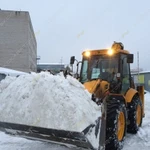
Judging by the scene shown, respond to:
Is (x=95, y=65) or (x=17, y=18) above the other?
(x=17, y=18)

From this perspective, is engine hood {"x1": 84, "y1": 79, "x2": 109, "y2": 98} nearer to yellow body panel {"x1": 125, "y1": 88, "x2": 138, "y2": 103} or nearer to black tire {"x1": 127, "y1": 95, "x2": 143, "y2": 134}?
yellow body panel {"x1": 125, "y1": 88, "x2": 138, "y2": 103}

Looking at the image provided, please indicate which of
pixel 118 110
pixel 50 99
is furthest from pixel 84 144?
pixel 118 110

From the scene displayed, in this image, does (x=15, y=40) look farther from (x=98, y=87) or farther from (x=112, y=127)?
(x=112, y=127)

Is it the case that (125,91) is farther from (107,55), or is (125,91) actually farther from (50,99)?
(50,99)

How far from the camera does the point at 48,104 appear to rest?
449 cm

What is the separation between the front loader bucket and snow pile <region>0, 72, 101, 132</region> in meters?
0.08

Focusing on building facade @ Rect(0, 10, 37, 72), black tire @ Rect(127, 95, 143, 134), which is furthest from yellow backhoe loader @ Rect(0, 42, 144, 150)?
building facade @ Rect(0, 10, 37, 72)

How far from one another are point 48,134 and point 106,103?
139 centimetres

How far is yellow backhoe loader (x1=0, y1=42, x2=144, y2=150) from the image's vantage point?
4459 millimetres

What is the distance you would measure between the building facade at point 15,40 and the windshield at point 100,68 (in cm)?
3937

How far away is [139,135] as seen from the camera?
706 centimetres

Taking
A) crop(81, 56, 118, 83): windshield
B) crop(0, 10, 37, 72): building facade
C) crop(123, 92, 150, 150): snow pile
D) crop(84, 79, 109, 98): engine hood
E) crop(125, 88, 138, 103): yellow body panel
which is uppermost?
crop(0, 10, 37, 72): building facade

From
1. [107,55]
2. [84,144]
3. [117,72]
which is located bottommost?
[84,144]

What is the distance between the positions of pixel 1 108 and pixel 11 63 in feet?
141
